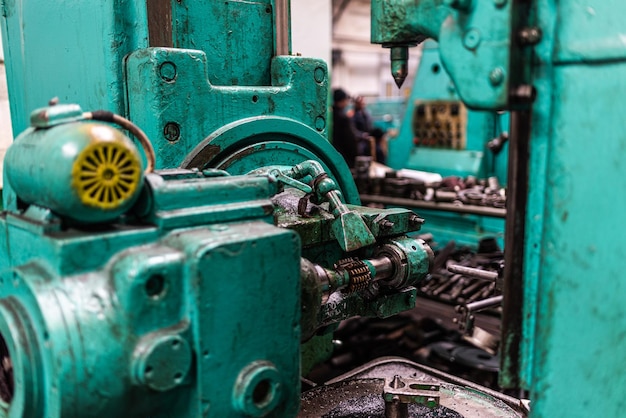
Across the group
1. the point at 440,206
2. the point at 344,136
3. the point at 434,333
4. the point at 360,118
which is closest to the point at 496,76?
the point at 434,333

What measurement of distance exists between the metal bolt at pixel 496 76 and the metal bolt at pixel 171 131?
2.02ft

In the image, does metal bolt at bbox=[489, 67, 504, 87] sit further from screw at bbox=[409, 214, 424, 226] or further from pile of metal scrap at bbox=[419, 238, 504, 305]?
pile of metal scrap at bbox=[419, 238, 504, 305]

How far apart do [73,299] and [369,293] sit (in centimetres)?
60

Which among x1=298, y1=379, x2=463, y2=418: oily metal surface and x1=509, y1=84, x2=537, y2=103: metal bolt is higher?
x1=509, y1=84, x2=537, y2=103: metal bolt

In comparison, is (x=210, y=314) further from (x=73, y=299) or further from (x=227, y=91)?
(x=227, y=91)

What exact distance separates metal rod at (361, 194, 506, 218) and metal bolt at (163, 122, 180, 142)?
1.92 m

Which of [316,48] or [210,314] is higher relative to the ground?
[316,48]

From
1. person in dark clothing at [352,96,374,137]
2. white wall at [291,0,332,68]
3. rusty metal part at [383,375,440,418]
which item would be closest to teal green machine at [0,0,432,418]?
rusty metal part at [383,375,440,418]

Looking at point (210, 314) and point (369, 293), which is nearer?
point (210, 314)

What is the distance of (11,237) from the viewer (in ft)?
2.78

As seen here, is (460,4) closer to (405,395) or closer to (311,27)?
(405,395)

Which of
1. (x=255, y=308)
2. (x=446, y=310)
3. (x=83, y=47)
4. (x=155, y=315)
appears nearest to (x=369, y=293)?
(x=255, y=308)

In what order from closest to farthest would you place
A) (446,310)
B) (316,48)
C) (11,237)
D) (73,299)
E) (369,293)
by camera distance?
(73,299), (11,237), (369,293), (446,310), (316,48)

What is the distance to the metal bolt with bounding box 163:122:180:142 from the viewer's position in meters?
1.14
